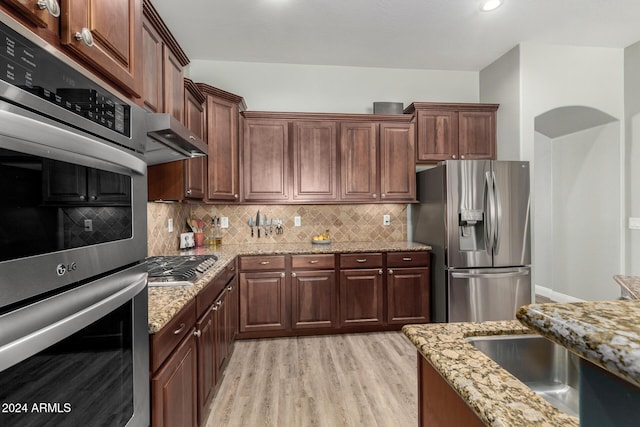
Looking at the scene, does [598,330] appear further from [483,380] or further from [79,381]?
[79,381]

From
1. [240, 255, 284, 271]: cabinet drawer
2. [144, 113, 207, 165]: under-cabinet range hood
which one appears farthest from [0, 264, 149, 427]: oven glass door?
[240, 255, 284, 271]: cabinet drawer

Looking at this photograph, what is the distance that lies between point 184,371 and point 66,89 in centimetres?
129

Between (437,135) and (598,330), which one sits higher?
(437,135)

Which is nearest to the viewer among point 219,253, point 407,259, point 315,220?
point 219,253

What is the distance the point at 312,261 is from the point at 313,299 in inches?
15.5

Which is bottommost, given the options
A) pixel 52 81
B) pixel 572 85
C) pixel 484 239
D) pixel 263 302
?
pixel 263 302

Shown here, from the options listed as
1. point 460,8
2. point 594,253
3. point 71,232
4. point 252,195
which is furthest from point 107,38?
point 594,253

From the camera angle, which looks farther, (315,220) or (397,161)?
(315,220)

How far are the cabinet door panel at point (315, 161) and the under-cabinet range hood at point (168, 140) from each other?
1.43 metres

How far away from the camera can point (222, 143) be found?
3225 mm

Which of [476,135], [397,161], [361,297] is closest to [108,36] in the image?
[361,297]

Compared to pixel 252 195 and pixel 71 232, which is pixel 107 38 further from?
pixel 252 195

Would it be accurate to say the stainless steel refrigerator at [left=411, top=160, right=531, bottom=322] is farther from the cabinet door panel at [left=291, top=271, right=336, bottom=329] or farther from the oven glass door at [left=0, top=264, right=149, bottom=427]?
the oven glass door at [left=0, top=264, right=149, bottom=427]

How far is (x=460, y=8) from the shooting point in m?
2.78
